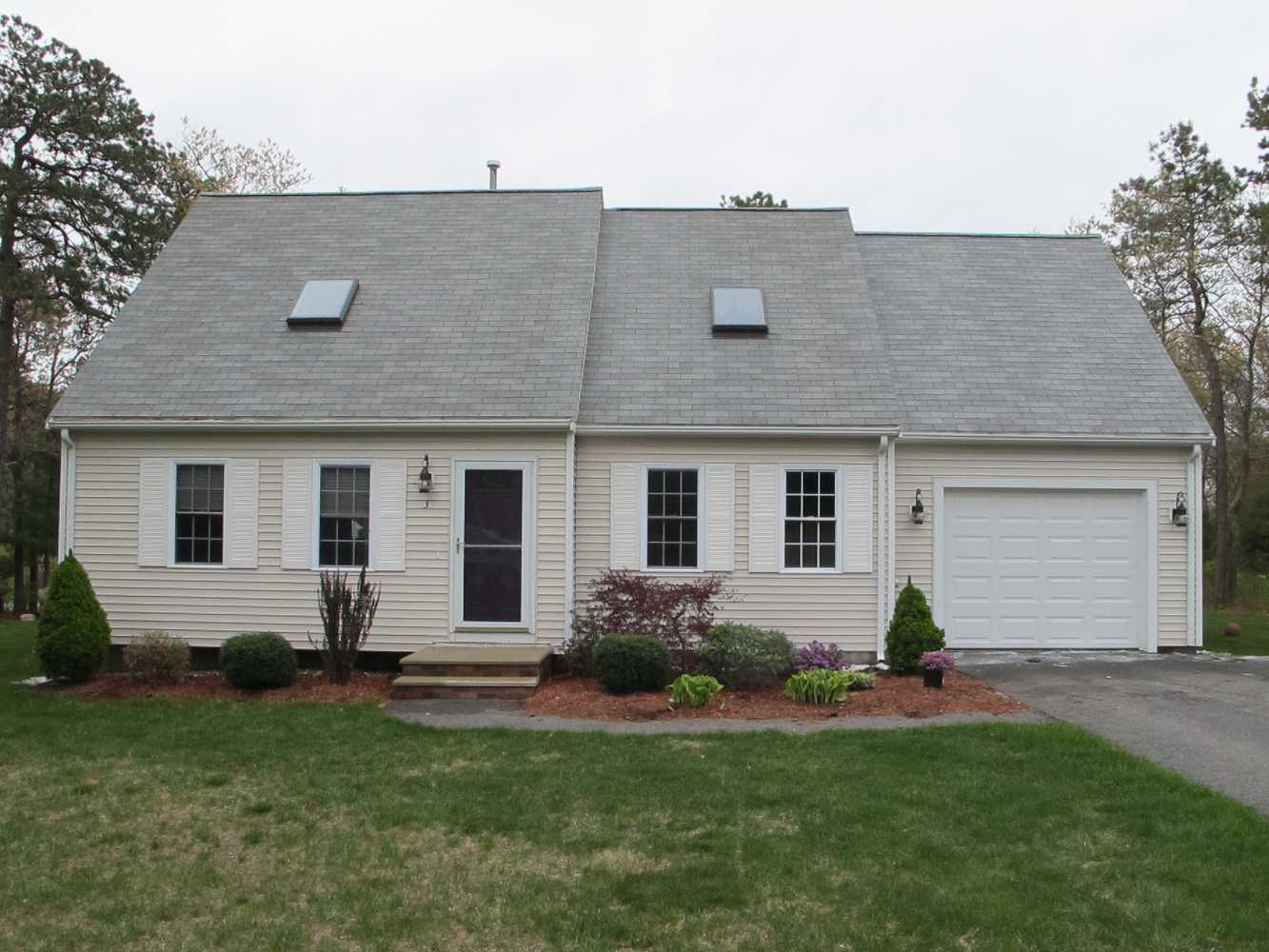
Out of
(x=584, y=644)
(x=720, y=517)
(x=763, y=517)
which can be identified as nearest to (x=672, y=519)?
(x=720, y=517)

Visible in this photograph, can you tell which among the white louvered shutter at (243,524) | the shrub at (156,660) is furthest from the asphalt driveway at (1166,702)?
the shrub at (156,660)

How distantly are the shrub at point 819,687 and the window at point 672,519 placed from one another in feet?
8.09

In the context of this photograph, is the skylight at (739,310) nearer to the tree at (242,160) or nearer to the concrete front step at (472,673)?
the concrete front step at (472,673)

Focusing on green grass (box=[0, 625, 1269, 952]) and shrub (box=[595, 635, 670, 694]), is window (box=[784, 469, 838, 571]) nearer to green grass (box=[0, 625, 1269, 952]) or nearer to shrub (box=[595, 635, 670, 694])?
shrub (box=[595, 635, 670, 694])

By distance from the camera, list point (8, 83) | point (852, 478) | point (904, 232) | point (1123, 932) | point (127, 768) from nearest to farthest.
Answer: point (1123, 932)
point (127, 768)
point (852, 478)
point (904, 232)
point (8, 83)

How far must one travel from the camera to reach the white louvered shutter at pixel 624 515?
39.6 feet

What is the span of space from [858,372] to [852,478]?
4.80 feet

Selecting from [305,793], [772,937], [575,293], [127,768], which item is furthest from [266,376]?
[772,937]

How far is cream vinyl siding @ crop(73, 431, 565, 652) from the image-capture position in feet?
38.9

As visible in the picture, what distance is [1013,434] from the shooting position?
1253 cm

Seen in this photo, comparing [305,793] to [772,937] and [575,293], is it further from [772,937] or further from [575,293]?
[575,293]

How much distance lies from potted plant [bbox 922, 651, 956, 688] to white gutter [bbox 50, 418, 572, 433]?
14.5ft

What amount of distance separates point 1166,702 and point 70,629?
10.6 metres

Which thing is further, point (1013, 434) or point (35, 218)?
point (35, 218)
